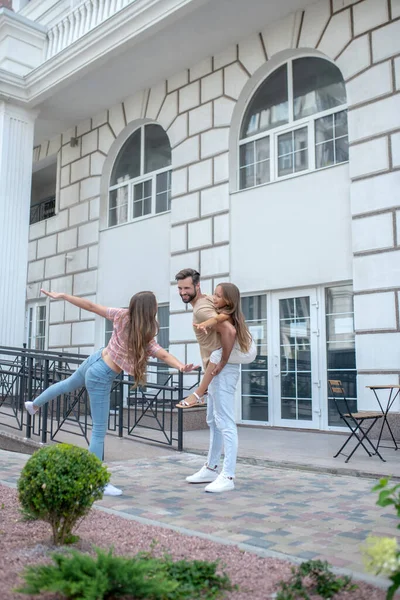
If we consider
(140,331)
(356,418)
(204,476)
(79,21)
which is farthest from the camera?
(79,21)

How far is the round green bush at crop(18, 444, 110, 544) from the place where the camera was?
3.49 meters

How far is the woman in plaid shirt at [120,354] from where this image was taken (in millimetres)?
5043

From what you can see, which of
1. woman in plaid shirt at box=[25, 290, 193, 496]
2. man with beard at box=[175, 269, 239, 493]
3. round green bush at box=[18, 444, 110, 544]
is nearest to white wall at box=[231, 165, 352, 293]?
man with beard at box=[175, 269, 239, 493]

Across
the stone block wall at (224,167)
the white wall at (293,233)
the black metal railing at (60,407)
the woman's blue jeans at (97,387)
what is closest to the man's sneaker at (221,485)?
the woman's blue jeans at (97,387)

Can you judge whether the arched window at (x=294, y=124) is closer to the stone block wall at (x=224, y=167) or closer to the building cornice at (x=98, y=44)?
the stone block wall at (x=224, y=167)

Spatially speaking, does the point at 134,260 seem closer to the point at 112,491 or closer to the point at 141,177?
the point at 141,177

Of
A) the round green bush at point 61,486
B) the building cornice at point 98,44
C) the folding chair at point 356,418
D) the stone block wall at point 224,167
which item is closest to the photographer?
the round green bush at point 61,486

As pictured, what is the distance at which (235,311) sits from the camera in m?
5.36

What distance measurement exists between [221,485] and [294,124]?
7.37 metres

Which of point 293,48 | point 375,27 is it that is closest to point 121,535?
point 375,27

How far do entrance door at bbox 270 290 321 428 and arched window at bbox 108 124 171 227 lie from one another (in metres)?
4.02

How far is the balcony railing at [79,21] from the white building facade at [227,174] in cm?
6

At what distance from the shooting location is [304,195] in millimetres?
10172

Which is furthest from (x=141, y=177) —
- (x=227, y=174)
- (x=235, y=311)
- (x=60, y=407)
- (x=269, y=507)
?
(x=269, y=507)
